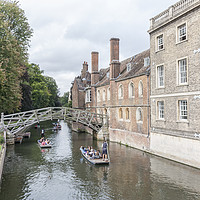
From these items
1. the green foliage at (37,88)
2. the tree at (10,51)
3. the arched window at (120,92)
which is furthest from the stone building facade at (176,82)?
the green foliage at (37,88)

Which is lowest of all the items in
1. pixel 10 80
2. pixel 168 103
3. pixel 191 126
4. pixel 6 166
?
pixel 6 166

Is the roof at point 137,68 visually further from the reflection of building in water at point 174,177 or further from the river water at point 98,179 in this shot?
the reflection of building in water at point 174,177

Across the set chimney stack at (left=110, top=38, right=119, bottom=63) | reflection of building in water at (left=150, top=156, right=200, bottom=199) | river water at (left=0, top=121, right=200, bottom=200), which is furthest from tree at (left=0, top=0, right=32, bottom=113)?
reflection of building in water at (left=150, top=156, right=200, bottom=199)

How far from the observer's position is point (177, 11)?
1631 centimetres

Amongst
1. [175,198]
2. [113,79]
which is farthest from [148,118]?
[175,198]

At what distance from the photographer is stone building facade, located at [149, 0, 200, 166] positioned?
581 inches

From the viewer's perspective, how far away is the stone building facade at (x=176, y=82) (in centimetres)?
1476

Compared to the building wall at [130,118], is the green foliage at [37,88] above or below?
above

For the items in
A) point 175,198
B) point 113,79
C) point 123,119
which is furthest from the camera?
point 113,79

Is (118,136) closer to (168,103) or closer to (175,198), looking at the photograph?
(168,103)

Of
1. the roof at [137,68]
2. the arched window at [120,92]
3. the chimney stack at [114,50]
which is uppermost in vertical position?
the chimney stack at [114,50]

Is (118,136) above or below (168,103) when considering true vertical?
below

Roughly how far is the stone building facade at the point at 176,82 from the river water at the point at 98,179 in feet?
4.92

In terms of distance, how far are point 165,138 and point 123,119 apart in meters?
8.03
